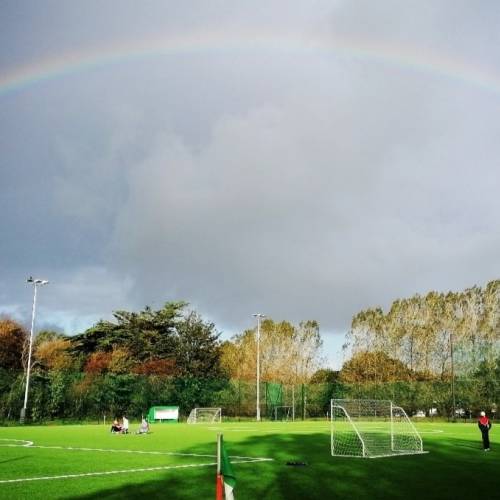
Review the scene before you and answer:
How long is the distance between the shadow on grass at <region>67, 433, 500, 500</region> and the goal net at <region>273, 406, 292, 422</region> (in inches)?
1586

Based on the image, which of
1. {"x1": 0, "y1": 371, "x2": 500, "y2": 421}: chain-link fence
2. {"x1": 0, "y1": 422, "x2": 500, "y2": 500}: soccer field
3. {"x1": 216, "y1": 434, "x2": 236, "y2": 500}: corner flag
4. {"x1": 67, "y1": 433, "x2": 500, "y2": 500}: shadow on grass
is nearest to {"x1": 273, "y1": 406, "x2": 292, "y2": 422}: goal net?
{"x1": 0, "y1": 371, "x2": 500, "y2": 421}: chain-link fence

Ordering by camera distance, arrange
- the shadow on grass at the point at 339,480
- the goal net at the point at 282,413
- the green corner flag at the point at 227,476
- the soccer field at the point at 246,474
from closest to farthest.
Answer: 1. the green corner flag at the point at 227,476
2. the shadow on grass at the point at 339,480
3. the soccer field at the point at 246,474
4. the goal net at the point at 282,413

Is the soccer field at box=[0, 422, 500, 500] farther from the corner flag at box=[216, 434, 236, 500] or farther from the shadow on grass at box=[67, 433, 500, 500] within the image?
the corner flag at box=[216, 434, 236, 500]

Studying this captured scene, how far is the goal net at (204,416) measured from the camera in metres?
52.0

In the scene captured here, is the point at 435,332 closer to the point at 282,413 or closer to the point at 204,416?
the point at 282,413

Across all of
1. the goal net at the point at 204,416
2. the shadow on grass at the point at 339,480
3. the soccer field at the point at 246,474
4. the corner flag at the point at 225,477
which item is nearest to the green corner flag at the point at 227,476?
the corner flag at the point at 225,477

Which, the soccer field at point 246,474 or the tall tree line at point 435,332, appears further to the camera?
the tall tree line at point 435,332

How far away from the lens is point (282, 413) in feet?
196

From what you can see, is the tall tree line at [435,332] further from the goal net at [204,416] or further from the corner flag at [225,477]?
the corner flag at [225,477]

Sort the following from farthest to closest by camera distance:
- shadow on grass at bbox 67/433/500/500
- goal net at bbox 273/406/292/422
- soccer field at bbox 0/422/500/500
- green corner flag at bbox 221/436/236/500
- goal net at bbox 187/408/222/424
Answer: goal net at bbox 273/406/292/422, goal net at bbox 187/408/222/424, soccer field at bbox 0/422/500/500, shadow on grass at bbox 67/433/500/500, green corner flag at bbox 221/436/236/500

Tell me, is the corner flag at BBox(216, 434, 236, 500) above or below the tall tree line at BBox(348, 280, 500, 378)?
below

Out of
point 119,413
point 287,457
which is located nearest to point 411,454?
point 287,457

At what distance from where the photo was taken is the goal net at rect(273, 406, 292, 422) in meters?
58.7

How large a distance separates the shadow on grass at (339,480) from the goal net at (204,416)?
33952 millimetres
